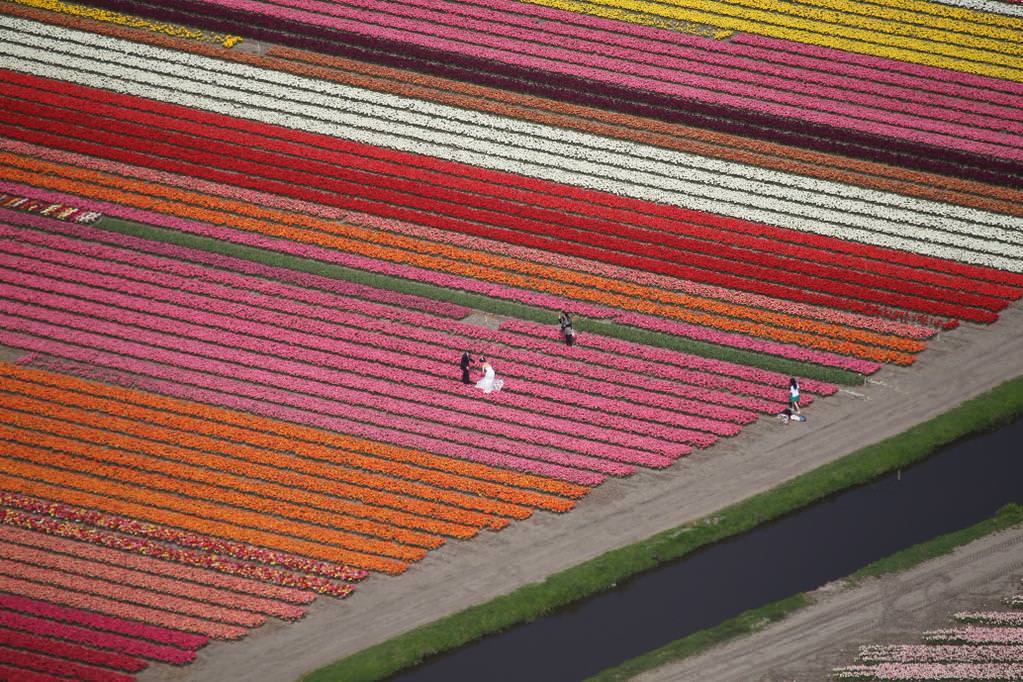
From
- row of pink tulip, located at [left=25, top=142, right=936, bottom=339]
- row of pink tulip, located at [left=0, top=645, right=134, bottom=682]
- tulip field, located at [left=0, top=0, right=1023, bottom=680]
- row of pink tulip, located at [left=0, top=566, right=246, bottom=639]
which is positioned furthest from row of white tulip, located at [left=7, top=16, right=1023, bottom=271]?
row of pink tulip, located at [left=0, top=645, right=134, bottom=682]

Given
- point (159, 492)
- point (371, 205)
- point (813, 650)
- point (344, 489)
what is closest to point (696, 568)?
point (813, 650)

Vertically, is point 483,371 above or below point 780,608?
above

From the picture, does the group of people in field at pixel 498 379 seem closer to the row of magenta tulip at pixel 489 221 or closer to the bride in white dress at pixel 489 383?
the bride in white dress at pixel 489 383

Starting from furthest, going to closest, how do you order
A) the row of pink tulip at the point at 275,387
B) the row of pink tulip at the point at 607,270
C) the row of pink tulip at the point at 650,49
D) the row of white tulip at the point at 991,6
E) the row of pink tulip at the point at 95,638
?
the row of white tulip at the point at 991,6, the row of pink tulip at the point at 650,49, the row of pink tulip at the point at 607,270, the row of pink tulip at the point at 275,387, the row of pink tulip at the point at 95,638

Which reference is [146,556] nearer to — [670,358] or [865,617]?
[670,358]

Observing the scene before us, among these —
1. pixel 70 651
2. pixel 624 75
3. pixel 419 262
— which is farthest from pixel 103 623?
pixel 624 75

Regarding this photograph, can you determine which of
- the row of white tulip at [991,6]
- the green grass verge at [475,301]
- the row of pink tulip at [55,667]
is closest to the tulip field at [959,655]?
the green grass verge at [475,301]
